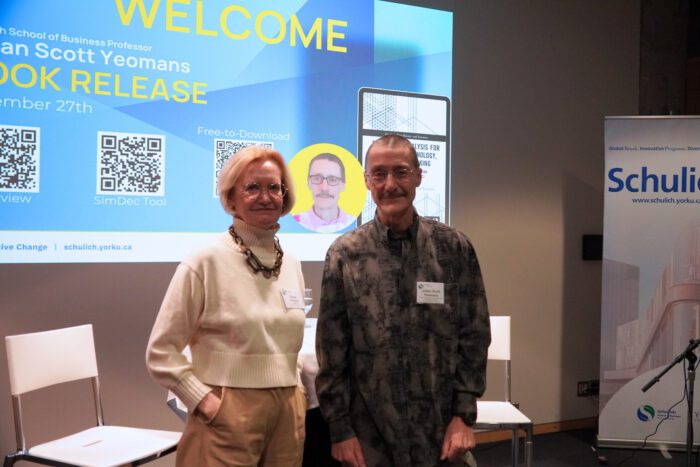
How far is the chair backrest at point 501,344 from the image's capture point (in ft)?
11.1

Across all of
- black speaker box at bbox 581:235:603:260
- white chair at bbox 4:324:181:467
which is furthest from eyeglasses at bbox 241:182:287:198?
black speaker box at bbox 581:235:603:260

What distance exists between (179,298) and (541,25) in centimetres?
371

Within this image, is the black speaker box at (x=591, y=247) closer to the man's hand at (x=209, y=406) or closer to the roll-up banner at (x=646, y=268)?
the roll-up banner at (x=646, y=268)

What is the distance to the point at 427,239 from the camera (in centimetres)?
170

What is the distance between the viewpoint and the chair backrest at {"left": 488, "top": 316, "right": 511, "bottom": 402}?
3.37 metres

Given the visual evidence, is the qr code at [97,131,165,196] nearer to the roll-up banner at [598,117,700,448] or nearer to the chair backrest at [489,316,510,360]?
the chair backrest at [489,316,510,360]

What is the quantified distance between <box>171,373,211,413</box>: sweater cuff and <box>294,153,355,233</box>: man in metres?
2.08

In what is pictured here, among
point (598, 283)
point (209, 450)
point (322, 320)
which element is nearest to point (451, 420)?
point (322, 320)

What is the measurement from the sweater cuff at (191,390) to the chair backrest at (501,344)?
2045 mm

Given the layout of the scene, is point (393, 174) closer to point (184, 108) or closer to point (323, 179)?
point (184, 108)

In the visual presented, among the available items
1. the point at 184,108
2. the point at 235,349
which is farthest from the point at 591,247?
the point at 235,349

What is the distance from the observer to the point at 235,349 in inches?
64.8

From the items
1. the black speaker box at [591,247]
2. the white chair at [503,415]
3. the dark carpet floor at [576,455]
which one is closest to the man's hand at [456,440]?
the white chair at [503,415]

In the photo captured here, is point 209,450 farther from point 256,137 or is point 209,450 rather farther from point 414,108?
point 414,108
